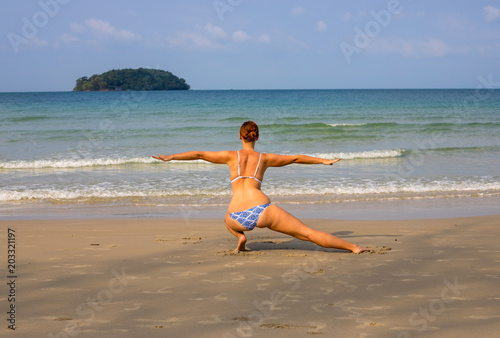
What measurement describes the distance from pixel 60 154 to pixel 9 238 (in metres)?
11.9

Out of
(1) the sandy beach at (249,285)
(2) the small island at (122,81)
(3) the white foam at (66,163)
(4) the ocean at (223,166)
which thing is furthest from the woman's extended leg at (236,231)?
(2) the small island at (122,81)

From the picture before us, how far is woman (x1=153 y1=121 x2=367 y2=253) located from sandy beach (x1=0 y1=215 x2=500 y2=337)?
Result: 33 cm

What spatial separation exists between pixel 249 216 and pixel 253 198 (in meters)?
0.21

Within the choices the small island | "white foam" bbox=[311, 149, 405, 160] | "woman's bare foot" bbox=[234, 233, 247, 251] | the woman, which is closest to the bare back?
the woman

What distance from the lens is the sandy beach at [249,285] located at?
3793 mm

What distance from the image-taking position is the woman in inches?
226

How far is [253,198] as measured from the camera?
577 centimetres

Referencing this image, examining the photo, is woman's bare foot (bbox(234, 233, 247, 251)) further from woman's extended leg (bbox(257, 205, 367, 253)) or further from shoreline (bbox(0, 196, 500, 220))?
shoreline (bbox(0, 196, 500, 220))

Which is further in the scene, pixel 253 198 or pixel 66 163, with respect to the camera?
pixel 66 163

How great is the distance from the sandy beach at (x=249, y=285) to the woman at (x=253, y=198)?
1.08 ft

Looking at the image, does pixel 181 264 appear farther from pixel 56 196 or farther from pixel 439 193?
pixel 439 193

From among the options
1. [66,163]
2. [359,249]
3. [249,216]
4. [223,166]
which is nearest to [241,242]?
[249,216]

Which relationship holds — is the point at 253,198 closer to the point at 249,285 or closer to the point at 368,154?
the point at 249,285

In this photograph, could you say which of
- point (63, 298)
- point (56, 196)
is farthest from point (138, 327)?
point (56, 196)
